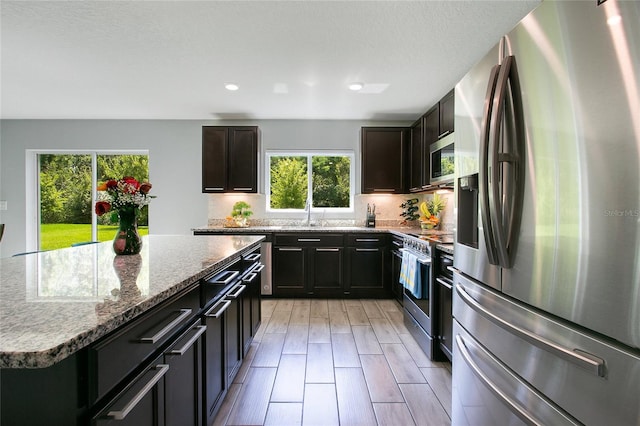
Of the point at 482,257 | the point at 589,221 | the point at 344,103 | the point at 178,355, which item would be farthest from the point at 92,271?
the point at 344,103

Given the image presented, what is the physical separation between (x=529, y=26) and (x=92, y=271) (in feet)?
6.19

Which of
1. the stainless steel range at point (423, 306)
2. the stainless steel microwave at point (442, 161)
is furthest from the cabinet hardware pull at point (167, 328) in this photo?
the stainless steel microwave at point (442, 161)

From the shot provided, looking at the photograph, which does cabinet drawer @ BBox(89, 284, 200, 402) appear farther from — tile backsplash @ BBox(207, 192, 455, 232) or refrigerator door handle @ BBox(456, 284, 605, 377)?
tile backsplash @ BBox(207, 192, 455, 232)

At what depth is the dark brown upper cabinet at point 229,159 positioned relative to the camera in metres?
4.23

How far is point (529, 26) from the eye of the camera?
3.15ft

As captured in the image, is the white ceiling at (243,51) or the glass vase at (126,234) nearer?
the glass vase at (126,234)

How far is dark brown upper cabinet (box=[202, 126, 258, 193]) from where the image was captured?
4.23m

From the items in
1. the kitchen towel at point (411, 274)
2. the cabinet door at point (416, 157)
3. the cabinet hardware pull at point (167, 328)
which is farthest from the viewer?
the cabinet door at point (416, 157)

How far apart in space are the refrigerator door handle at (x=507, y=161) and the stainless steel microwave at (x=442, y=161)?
183cm

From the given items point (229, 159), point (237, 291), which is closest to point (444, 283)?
point (237, 291)

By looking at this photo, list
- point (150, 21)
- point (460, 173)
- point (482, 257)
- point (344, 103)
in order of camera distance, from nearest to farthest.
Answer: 1. point (482, 257)
2. point (460, 173)
3. point (150, 21)
4. point (344, 103)

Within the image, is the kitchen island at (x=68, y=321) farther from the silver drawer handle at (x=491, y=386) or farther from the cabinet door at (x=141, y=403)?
the silver drawer handle at (x=491, y=386)

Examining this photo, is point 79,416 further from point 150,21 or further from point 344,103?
point 344,103

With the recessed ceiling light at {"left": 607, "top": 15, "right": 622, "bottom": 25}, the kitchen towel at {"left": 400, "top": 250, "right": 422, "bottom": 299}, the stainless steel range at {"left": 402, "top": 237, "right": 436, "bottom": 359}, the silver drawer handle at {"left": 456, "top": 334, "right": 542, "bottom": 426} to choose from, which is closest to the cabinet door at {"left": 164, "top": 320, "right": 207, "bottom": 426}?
the silver drawer handle at {"left": 456, "top": 334, "right": 542, "bottom": 426}
